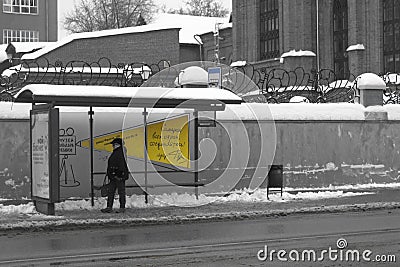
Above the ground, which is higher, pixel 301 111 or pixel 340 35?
pixel 340 35

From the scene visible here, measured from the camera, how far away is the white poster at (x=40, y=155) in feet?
59.8

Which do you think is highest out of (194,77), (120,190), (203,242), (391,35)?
(391,35)

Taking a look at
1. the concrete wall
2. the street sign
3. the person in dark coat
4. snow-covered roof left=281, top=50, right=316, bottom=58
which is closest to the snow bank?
the concrete wall

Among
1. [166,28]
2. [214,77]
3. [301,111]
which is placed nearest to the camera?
[214,77]

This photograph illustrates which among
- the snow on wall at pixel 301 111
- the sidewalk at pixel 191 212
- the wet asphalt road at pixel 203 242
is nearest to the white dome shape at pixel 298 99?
the snow on wall at pixel 301 111

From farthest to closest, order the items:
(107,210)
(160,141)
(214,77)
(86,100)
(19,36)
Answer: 1. (19,36)
2. (214,77)
3. (160,141)
4. (107,210)
5. (86,100)

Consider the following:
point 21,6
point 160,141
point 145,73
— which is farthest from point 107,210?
point 21,6

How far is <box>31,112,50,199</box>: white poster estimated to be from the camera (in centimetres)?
1821

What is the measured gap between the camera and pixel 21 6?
79000 mm

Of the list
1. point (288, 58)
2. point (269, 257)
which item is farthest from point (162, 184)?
point (288, 58)

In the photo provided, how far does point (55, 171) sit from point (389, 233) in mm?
7488

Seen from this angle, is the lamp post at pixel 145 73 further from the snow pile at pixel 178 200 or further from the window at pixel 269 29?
the window at pixel 269 29

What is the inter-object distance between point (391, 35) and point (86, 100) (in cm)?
2739

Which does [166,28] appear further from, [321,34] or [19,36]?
[19,36]
